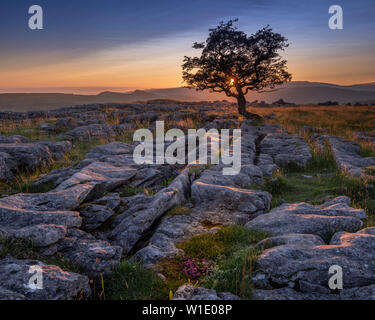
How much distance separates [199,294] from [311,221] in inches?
152

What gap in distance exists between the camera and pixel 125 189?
10445 millimetres

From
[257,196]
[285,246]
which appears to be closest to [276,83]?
[257,196]

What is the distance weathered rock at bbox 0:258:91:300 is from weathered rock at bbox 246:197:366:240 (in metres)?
4.53

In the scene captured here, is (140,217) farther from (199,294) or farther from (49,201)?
(199,294)

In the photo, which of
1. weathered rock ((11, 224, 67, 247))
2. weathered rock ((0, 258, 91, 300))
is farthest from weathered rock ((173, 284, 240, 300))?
weathered rock ((11, 224, 67, 247))

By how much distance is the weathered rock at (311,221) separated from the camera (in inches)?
255

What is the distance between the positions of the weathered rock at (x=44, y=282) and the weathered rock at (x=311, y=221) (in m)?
4.53

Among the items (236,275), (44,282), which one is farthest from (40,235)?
(236,275)

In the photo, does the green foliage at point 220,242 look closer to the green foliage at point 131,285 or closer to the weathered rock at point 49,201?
the green foliage at point 131,285

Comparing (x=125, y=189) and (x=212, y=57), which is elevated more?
(x=212, y=57)

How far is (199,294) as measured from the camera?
4.35 meters

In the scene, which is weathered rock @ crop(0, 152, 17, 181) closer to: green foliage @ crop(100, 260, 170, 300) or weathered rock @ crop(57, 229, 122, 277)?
weathered rock @ crop(57, 229, 122, 277)
